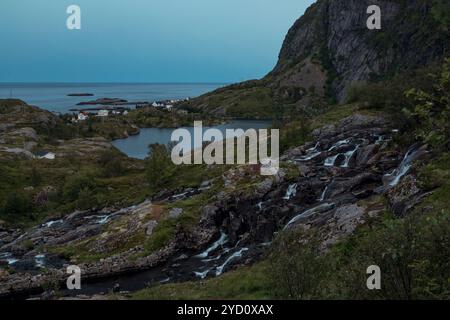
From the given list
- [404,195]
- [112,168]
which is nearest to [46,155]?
[112,168]

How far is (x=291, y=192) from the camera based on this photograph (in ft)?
203

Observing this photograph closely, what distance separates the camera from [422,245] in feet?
47.7

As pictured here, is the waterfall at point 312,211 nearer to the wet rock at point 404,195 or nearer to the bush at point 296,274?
the wet rock at point 404,195

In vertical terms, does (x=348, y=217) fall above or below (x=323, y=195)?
above

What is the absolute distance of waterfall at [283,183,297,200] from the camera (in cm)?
6080

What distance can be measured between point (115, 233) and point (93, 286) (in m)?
13.7

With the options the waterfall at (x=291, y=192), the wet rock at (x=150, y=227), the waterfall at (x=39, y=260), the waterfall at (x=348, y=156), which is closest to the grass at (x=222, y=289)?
the wet rock at (x=150, y=227)

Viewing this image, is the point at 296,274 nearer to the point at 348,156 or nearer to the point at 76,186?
the point at 348,156

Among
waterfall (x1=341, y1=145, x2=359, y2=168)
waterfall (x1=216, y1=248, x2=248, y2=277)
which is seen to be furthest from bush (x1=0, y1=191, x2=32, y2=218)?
waterfall (x1=341, y1=145, x2=359, y2=168)

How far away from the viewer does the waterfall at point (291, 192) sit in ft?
199

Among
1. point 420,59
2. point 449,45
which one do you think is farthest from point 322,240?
point 420,59

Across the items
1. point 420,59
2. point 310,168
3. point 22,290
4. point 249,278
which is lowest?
point 22,290

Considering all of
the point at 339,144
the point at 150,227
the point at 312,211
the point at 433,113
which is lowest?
the point at 150,227
